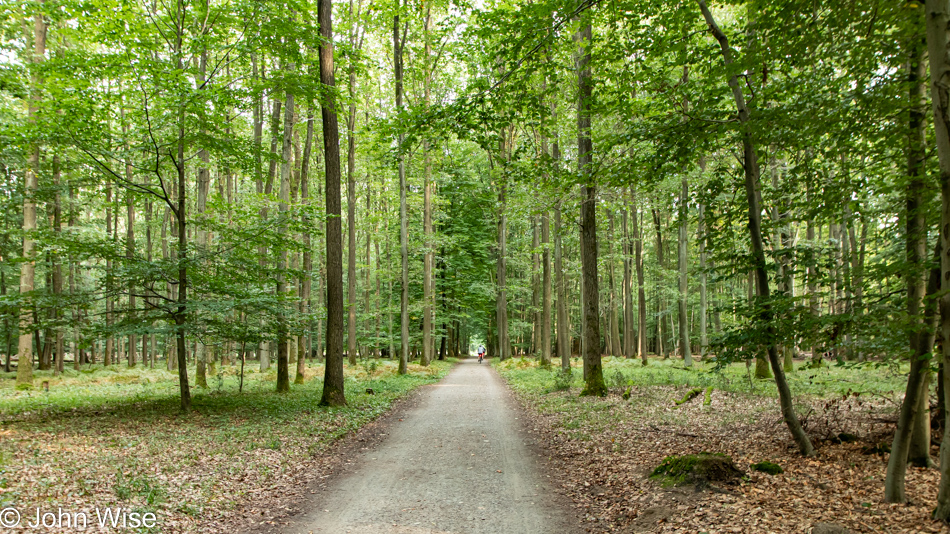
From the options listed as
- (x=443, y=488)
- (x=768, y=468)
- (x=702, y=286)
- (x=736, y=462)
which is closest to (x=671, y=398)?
(x=736, y=462)

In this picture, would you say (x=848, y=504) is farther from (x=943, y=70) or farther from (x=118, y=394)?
(x=118, y=394)

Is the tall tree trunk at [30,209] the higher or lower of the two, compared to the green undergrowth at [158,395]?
higher

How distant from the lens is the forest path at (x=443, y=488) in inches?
193

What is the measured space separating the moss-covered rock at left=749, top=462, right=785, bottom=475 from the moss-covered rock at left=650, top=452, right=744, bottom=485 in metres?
0.31

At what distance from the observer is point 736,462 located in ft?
19.9

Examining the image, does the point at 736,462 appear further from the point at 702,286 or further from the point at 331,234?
the point at 702,286

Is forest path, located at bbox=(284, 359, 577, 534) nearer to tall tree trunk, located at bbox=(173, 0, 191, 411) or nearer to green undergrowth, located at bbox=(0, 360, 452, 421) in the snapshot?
green undergrowth, located at bbox=(0, 360, 452, 421)

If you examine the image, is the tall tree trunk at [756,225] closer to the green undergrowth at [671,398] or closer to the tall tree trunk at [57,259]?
the green undergrowth at [671,398]

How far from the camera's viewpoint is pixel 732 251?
649 cm

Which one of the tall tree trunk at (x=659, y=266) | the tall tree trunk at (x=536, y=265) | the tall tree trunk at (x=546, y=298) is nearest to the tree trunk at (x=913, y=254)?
the tall tree trunk at (x=536, y=265)

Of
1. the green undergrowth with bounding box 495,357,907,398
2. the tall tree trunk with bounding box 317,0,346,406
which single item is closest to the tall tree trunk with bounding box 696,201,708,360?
the green undergrowth with bounding box 495,357,907,398

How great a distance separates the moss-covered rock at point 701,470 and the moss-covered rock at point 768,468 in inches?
12.0

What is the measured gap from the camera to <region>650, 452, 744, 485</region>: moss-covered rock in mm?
5304

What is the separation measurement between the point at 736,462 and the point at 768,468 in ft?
1.61
